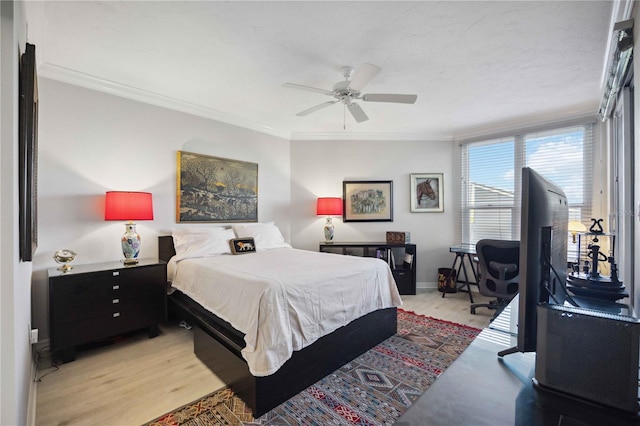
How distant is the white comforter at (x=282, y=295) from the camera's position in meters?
1.81

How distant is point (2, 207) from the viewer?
1051mm

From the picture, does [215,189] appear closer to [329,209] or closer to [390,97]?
[329,209]

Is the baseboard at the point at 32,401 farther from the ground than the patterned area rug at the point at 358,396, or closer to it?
farther from the ground

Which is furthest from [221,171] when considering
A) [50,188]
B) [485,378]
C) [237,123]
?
[485,378]

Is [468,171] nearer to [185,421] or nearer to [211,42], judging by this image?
[211,42]

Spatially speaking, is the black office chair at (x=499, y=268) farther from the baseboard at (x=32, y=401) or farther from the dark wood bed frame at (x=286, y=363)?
the baseboard at (x=32, y=401)

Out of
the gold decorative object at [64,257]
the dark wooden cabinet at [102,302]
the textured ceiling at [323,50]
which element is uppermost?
the textured ceiling at [323,50]

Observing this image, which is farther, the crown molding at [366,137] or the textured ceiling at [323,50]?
the crown molding at [366,137]

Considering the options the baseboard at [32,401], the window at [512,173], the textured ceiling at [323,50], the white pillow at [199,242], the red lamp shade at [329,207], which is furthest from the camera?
the red lamp shade at [329,207]

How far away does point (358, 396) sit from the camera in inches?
76.9

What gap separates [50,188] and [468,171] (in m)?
5.31

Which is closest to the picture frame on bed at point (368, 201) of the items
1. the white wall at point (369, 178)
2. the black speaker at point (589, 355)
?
the white wall at point (369, 178)

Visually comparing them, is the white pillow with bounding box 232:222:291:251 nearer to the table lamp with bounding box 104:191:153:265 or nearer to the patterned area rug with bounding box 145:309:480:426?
the table lamp with bounding box 104:191:153:265

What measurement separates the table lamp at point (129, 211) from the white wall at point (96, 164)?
268 millimetres
